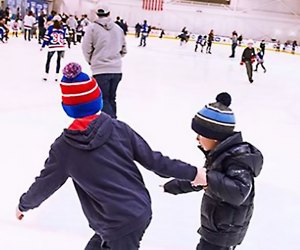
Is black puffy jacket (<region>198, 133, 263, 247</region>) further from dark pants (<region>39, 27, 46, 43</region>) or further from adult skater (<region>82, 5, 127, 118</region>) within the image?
dark pants (<region>39, 27, 46, 43</region>)

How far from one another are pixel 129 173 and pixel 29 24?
54.3ft

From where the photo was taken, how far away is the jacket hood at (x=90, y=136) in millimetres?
1439

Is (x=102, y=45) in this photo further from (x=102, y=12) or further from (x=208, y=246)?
(x=208, y=246)

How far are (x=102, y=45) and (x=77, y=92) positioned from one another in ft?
9.70

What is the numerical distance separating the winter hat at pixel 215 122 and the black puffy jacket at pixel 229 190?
45 mm

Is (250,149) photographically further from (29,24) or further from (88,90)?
(29,24)

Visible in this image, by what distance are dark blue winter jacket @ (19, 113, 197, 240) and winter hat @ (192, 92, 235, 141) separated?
204 millimetres

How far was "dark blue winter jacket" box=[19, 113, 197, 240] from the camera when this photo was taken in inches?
57.5

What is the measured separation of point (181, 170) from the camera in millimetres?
1556

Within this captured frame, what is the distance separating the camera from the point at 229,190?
1607mm

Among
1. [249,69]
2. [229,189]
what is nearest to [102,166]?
[229,189]

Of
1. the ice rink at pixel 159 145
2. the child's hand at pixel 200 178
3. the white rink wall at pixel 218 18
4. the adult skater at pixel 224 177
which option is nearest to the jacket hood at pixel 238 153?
the adult skater at pixel 224 177

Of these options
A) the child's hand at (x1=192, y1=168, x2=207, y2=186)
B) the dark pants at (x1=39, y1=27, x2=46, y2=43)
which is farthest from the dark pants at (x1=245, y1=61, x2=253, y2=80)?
the child's hand at (x1=192, y1=168, x2=207, y2=186)

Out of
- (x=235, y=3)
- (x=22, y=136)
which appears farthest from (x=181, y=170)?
(x=235, y=3)
